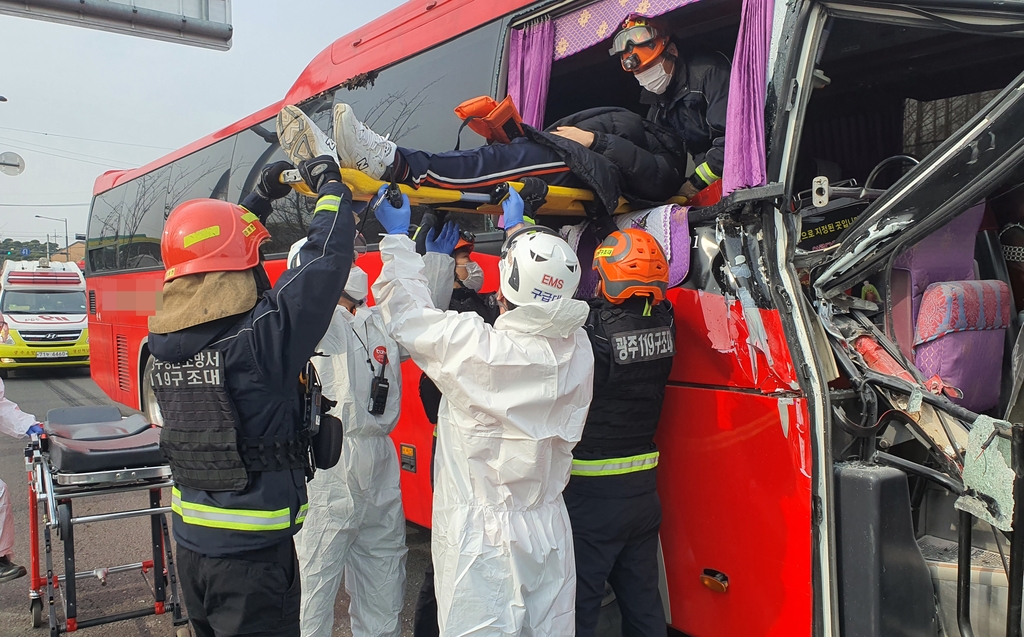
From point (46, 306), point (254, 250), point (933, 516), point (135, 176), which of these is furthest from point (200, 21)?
point (933, 516)

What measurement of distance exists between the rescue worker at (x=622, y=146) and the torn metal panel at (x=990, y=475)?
1380 millimetres

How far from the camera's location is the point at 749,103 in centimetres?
238

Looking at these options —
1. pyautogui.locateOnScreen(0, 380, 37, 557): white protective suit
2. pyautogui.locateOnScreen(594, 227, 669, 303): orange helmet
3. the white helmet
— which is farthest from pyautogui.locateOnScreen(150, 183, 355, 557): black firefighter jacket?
pyautogui.locateOnScreen(0, 380, 37, 557): white protective suit

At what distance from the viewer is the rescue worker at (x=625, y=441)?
2.54 meters

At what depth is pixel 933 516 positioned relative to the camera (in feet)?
8.75

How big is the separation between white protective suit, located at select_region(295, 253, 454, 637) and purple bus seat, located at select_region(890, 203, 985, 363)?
5.95 feet

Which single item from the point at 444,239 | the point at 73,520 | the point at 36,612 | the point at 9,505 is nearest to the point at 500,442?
the point at 444,239

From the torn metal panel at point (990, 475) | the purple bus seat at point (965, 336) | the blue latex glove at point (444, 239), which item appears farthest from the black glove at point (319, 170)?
the purple bus seat at point (965, 336)

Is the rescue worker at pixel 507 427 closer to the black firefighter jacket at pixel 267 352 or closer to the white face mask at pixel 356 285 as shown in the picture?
the black firefighter jacket at pixel 267 352

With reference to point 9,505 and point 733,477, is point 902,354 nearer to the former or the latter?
point 733,477

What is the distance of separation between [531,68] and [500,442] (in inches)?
74.5

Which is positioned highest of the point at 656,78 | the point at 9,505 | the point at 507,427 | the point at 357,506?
the point at 656,78

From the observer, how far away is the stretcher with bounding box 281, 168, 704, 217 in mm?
2406

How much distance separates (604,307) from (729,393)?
54 centimetres
